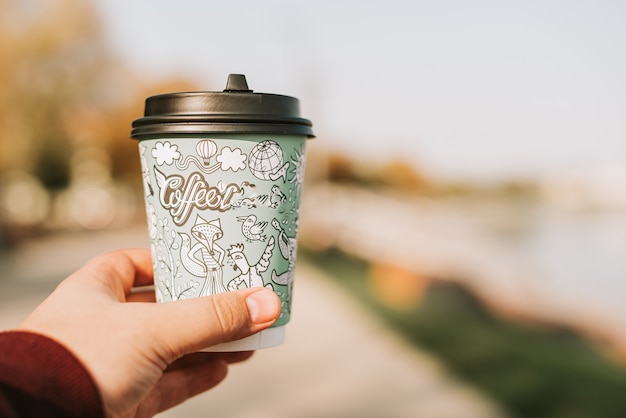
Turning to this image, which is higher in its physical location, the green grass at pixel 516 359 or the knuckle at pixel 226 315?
the knuckle at pixel 226 315

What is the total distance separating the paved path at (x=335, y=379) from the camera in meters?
5.65

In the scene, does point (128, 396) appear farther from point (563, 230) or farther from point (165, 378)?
point (563, 230)

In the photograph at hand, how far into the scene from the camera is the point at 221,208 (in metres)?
1.69

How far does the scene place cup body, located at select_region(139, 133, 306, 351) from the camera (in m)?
1.67

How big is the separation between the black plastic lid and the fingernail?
1.41 ft

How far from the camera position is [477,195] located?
224ft

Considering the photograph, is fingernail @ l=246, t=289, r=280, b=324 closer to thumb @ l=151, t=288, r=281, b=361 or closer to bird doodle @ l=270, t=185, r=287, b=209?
thumb @ l=151, t=288, r=281, b=361

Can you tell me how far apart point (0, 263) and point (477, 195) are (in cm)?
5823

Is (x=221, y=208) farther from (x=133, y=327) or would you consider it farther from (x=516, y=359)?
(x=516, y=359)

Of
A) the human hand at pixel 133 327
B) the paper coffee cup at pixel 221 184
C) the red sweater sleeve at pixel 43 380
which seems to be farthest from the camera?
the paper coffee cup at pixel 221 184

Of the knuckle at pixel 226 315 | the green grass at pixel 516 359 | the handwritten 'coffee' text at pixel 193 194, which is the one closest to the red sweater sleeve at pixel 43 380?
the knuckle at pixel 226 315

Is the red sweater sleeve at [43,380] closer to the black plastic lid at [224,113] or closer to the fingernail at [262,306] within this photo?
Answer: the fingernail at [262,306]

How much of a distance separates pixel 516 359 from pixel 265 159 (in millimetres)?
6409

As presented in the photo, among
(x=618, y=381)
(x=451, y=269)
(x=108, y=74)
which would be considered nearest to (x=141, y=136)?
(x=618, y=381)
